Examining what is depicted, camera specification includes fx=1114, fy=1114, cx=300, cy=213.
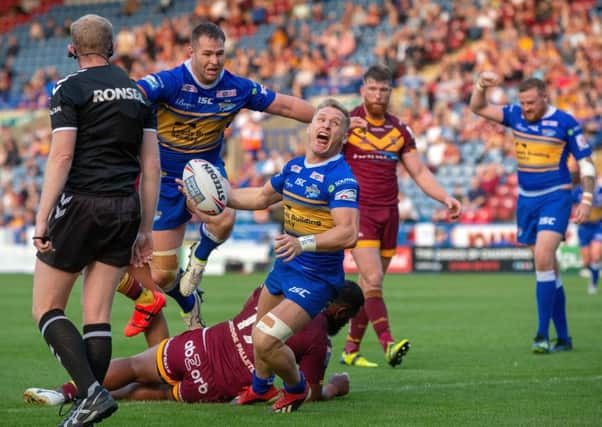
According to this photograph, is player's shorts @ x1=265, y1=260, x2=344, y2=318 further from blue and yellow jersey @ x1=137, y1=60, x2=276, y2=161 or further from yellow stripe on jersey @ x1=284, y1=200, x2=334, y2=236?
blue and yellow jersey @ x1=137, y1=60, x2=276, y2=161

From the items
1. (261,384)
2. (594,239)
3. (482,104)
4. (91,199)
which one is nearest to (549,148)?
(482,104)

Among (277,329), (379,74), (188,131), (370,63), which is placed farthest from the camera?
(370,63)

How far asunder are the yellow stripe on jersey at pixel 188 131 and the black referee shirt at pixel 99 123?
2.51 meters

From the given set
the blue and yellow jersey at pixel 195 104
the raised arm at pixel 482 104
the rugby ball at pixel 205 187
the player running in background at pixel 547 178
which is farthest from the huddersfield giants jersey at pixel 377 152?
the rugby ball at pixel 205 187

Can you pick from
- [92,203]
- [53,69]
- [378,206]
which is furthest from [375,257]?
[53,69]

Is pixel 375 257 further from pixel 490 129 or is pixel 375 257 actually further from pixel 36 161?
pixel 36 161

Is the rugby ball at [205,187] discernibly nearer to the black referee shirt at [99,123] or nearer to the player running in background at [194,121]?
the player running in background at [194,121]

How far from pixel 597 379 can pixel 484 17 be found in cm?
2271

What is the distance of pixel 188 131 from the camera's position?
29.7 feet

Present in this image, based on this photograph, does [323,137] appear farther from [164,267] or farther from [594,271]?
[594,271]

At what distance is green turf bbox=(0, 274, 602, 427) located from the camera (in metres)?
7.05

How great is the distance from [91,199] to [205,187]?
1.75 metres

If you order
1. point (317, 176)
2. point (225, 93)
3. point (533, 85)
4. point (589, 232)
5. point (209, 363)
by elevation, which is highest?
point (533, 85)

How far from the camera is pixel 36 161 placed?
116ft
